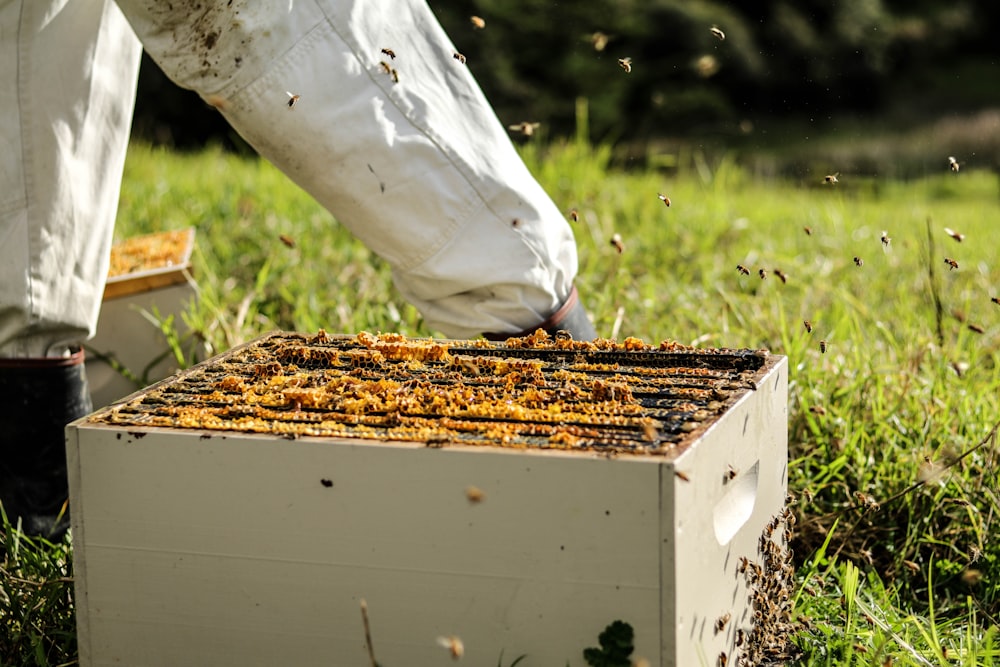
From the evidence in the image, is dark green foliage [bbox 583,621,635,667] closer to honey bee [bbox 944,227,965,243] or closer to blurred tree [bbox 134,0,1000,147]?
honey bee [bbox 944,227,965,243]

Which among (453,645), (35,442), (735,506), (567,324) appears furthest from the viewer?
(35,442)

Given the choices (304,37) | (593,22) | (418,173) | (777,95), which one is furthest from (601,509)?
(777,95)

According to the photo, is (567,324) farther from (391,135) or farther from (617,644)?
(617,644)

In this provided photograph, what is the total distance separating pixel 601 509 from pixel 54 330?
1.17 metres

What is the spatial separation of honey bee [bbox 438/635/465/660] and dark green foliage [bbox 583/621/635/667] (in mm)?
159

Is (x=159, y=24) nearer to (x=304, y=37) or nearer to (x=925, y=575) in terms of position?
(x=304, y=37)

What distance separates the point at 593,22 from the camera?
10.6m

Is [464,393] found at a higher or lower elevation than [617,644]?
higher

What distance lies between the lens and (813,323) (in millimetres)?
2412

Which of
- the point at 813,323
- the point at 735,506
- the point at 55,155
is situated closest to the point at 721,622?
the point at 735,506

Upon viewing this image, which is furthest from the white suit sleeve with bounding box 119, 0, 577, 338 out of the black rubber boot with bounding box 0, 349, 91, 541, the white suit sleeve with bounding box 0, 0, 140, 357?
the black rubber boot with bounding box 0, 349, 91, 541

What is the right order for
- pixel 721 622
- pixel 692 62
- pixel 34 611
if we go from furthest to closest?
pixel 692 62 < pixel 34 611 < pixel 721 622

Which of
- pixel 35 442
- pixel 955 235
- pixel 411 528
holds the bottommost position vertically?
pixel 35 442

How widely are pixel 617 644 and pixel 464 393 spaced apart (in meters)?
0.38
